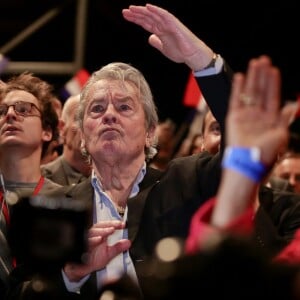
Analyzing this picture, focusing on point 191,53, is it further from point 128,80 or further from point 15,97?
point 15,97

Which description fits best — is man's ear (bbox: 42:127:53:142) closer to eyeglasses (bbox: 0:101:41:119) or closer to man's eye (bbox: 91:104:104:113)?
eyeglasses (bbox: 0:101:41:119)

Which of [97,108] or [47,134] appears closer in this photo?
[97,108]

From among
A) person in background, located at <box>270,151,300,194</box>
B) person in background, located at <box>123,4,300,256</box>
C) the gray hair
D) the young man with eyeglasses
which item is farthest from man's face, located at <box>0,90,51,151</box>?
person in background, located at <box>270,151,300,194</box>

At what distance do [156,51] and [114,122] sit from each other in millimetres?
5166

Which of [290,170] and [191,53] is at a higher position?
[191,53]

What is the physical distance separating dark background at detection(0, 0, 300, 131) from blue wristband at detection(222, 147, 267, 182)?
19.0 ft

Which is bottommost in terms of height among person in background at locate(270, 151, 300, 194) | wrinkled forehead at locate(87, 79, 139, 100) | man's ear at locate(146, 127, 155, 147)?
person in background at locate(270, 151, 300, 194)

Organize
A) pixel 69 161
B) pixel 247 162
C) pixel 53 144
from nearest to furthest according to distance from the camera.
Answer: pixel 247 162 < pixel 53 144 < pixel 69 161

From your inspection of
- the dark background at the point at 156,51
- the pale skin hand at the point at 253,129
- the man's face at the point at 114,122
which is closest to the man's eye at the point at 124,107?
the man's face at the point at 114,122

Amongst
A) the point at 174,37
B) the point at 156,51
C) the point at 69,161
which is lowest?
the point at 156,51

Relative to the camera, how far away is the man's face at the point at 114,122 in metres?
2.91

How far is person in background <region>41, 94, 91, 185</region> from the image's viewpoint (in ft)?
13.5

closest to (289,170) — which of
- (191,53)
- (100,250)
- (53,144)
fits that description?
(53,144)

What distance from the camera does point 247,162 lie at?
A: 1720 millimetres
